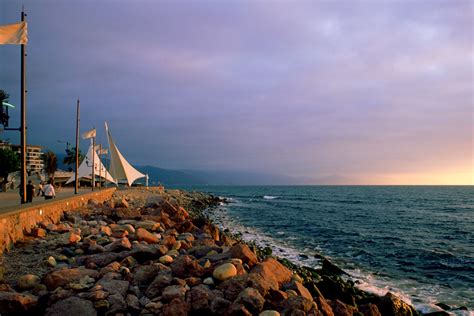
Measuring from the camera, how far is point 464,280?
14.8m

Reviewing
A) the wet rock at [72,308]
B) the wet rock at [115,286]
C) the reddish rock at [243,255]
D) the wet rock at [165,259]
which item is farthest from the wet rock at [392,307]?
the wet rock at [72,308]

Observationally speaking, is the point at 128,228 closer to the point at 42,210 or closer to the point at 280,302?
the point at 42,210

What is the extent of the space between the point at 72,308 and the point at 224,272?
8.82 ft

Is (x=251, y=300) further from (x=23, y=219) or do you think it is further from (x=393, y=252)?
(x=393, y=252)

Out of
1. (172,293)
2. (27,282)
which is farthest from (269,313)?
(27,282)

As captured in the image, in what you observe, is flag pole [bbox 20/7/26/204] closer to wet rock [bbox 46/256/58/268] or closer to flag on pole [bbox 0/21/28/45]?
flag on pole [bbox 0/21/28/45]

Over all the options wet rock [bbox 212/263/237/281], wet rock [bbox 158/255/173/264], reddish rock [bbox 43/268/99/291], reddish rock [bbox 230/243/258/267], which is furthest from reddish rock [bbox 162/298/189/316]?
reddish rock [bbox 230/243/258/267]

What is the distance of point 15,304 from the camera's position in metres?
5.67

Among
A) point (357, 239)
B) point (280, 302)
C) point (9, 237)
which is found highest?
point (9, 237)

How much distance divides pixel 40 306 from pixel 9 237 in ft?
13.5

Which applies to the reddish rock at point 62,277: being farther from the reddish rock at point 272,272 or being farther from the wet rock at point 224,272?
the reddish rock at point 272,272

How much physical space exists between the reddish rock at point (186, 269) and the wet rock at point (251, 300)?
4.51ft

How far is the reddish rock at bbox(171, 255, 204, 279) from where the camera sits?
23.8 feet

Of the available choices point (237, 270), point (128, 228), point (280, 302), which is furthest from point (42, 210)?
point (280, 302)
